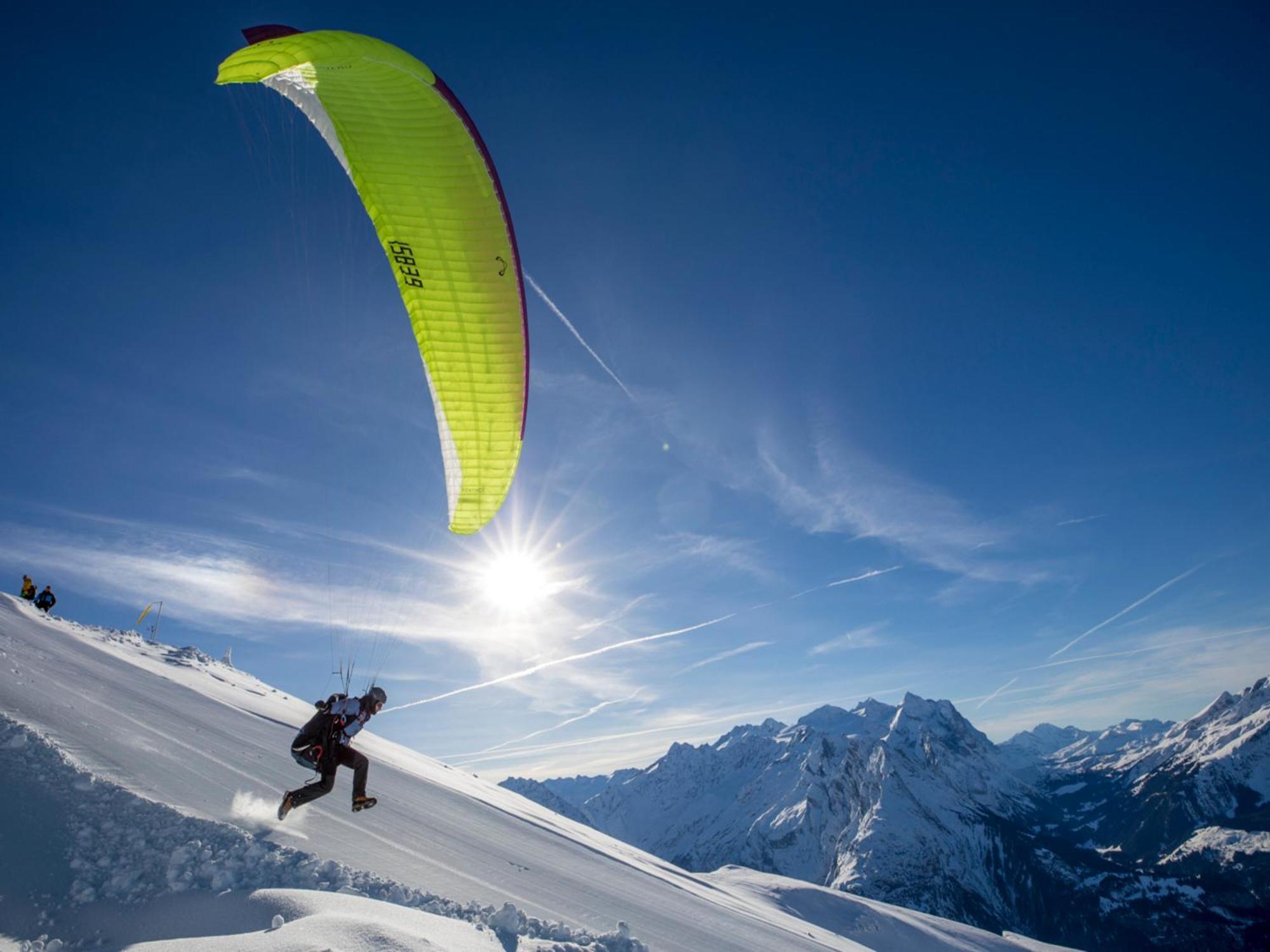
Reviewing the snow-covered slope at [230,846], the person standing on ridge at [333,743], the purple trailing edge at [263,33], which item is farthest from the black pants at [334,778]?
the purple trailing edge at [263,33]

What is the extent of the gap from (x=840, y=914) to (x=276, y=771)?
35.0 m

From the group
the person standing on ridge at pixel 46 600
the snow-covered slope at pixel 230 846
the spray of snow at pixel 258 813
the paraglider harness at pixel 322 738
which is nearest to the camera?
the snow-covered slope at pixel 230 846

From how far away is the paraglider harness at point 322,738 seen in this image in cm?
913

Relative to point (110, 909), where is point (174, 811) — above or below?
above

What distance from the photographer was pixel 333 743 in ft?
30.5

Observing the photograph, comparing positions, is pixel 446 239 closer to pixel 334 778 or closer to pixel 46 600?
pixel 334 778

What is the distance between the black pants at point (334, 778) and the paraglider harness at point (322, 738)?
109mm

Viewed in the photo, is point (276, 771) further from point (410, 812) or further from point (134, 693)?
point (134, 693)

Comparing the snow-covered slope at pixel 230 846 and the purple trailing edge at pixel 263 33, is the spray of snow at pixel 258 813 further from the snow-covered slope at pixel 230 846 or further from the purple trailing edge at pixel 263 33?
the purple trailing edge at pixel 263 33

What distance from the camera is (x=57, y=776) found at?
942cm

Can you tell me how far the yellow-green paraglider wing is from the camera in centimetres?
923

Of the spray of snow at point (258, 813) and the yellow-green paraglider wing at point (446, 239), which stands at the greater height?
the yellow-green paraglider wing at point (446, 239)

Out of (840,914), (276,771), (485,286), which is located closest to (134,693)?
(276,771)

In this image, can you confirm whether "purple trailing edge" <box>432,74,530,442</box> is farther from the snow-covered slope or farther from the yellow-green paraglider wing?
the snow-covered slope
